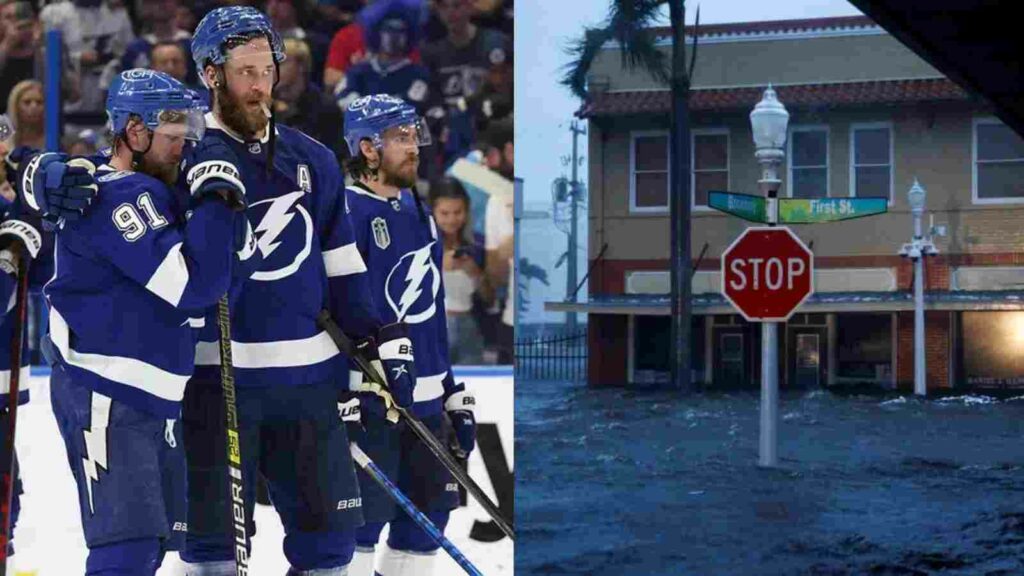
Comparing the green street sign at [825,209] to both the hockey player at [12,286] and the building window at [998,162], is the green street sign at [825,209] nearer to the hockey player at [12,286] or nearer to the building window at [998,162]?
the building window at [998,162]

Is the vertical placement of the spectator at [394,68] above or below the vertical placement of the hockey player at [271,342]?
above

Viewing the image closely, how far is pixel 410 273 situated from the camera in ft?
14.3

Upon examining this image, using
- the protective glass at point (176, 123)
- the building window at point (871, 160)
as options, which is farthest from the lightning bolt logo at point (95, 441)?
the building window at point (871, 160)

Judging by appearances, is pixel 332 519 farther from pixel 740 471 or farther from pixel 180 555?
pixel 740 471

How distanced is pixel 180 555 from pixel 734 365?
1460mm

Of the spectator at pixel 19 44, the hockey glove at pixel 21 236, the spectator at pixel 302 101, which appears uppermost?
the spectator at pixel 19 44

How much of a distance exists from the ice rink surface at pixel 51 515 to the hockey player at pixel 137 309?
1.18 m

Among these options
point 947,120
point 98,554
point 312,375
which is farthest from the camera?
point 312,375

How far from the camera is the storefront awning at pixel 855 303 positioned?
9.64ft

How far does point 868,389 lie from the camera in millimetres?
3010

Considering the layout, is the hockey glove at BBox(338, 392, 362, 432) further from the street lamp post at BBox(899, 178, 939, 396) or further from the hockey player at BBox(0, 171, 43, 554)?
the street lamp post at BBox(899, 178, 939, 396)

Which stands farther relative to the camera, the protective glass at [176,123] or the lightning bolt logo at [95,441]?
the protective glass at [176,123]

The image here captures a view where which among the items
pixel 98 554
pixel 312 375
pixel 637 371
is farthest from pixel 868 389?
pixel 98 554

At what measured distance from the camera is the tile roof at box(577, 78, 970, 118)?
2.93 m
